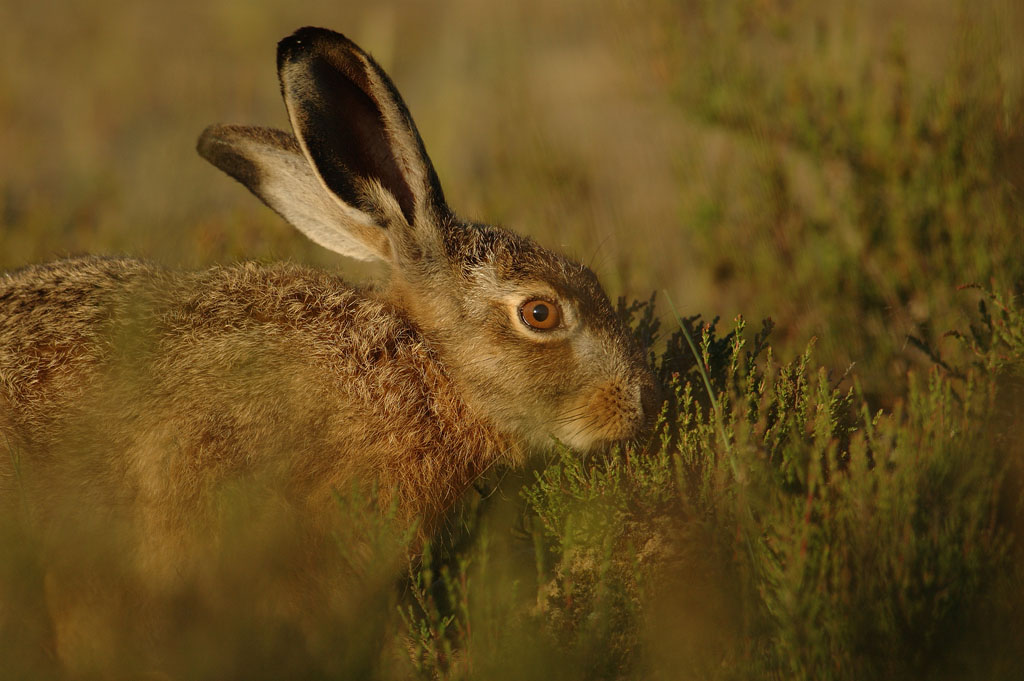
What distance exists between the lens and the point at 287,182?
444 centimetres

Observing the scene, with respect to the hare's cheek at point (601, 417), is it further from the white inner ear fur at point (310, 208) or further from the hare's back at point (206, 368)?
the white inner ear fur at point (310, 208)

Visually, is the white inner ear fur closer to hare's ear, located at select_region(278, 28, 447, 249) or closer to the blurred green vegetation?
hare's ear, located at select_region(278, 28, 447, 249)

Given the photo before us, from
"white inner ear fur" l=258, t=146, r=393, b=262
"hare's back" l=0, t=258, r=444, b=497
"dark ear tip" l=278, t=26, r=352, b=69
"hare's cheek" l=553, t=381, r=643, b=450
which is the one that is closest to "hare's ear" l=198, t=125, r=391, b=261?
"white inner ear fur" l=258, t=146, r=393, b=262

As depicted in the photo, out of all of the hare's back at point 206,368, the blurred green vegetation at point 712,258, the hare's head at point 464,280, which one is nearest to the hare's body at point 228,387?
the hare's back at point 206,368

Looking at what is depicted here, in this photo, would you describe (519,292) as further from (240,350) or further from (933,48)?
(933,48)

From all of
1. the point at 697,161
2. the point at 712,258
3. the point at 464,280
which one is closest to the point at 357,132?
the point at 464,280

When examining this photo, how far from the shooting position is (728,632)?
9.25 feet

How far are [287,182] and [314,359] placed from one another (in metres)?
1.10

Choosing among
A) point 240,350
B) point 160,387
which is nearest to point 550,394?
point 240,350

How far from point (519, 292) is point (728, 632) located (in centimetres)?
169

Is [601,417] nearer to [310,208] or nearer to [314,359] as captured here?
[314,359]

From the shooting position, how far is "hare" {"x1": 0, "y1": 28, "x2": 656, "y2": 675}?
3357mm

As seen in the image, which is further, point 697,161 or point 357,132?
point 697,161

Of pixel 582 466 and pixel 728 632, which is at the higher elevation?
pixel 582 466
